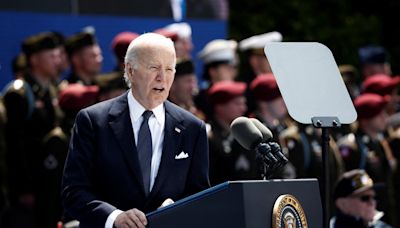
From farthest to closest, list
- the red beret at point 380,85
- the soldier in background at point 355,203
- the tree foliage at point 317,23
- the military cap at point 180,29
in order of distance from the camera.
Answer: the tree foliage at point 317,23 < the red beret at point 380,85 < the military cap at point 180,29 < the soldier in background at point 355,203

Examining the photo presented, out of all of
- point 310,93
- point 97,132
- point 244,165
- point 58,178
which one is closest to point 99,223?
point 97,132

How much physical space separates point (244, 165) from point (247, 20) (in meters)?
7.64

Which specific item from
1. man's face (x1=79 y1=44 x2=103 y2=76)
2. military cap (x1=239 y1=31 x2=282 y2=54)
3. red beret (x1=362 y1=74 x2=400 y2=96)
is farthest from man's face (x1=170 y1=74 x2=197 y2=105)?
red beret (x1=362 y1=74 x2=400 y2=96)

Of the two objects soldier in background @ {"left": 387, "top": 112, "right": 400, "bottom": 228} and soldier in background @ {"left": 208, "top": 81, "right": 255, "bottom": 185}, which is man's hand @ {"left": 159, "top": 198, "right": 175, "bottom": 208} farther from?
soldier in background @ {"left": 387, "top": 112, "right": 400, "bottom": 228}

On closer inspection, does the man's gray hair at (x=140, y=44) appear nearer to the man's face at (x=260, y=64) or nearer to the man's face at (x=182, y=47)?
the man's face at (x=182, y=47)

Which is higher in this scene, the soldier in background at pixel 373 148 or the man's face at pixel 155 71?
the man's face at pixel 155 71

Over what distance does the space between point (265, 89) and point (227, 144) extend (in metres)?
0.81

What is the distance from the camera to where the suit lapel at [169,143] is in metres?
4.95

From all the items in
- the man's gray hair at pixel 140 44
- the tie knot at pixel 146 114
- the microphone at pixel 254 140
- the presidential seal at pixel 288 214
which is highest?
the man's gray hair at pixel 140 44

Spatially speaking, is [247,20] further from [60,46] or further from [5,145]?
[5,145]

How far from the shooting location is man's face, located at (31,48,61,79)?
356 inches

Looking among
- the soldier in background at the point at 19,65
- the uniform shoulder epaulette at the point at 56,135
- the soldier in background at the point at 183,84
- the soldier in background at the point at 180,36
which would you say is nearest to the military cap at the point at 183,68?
the soldier in background at the point at 183,84

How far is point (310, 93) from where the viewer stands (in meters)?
5.28

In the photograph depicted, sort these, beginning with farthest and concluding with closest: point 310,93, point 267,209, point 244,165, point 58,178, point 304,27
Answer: point 304,27, point 244,165, point 58,178, point 310,93, point 267,209
